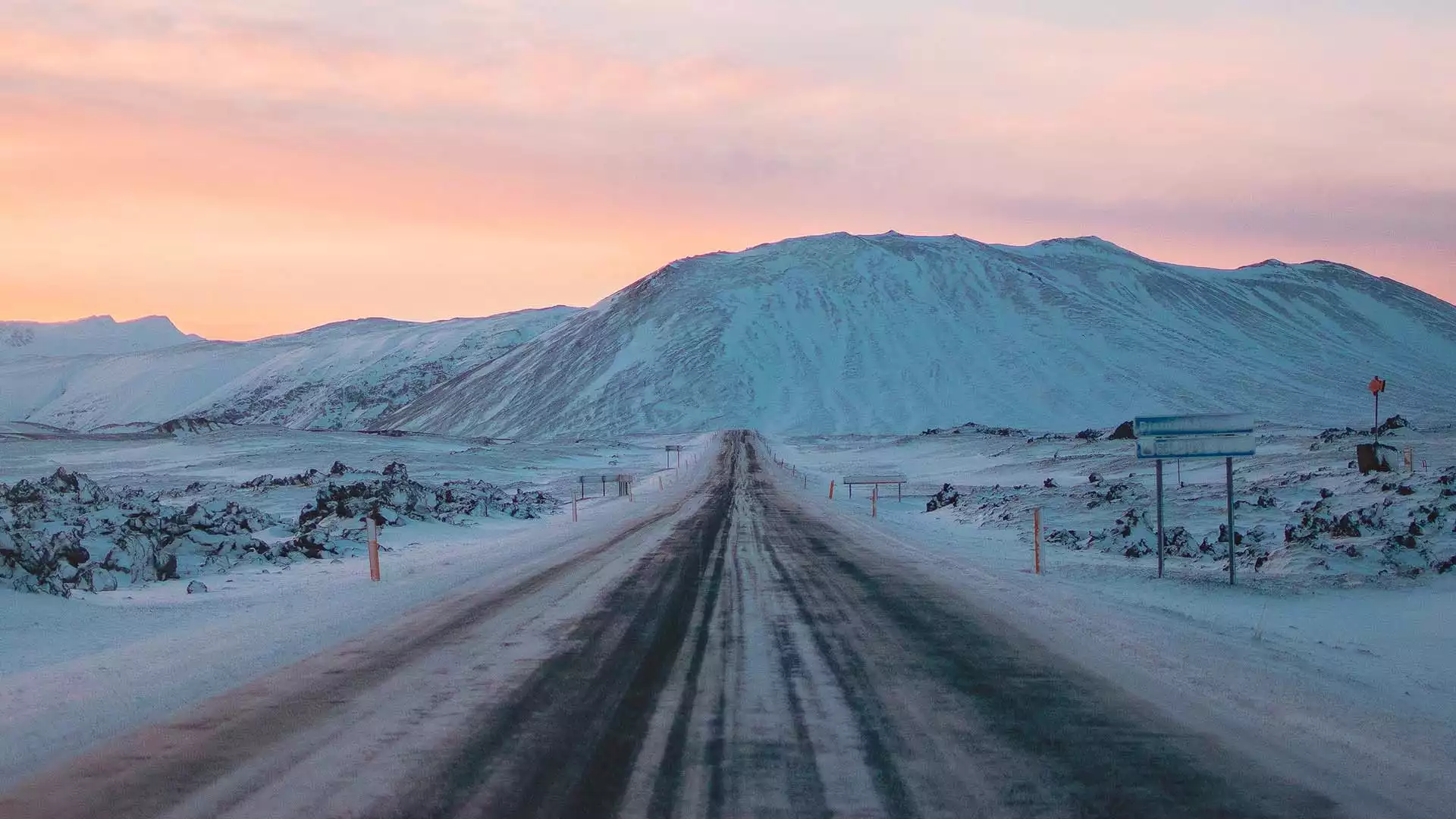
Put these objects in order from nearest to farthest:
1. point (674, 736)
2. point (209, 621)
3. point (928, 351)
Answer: point (674, 736) → point (209, 621) → point (928, 351)

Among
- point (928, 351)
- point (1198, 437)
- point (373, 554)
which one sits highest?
point (928, 351)

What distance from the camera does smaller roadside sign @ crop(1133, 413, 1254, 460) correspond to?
14.1m

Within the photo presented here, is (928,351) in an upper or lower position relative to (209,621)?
upper

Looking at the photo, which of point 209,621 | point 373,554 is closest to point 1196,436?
point 373,554

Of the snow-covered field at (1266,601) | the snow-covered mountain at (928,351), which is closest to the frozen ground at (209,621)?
the snow-covered field at (1266,601)

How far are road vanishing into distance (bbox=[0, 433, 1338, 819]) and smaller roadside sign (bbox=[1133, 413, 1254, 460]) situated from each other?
14.5 feet

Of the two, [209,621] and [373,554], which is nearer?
Result: [209,621]

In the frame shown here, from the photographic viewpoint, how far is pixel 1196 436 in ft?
47.7

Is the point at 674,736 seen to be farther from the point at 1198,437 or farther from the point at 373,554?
the point at 373,554

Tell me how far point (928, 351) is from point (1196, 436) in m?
133

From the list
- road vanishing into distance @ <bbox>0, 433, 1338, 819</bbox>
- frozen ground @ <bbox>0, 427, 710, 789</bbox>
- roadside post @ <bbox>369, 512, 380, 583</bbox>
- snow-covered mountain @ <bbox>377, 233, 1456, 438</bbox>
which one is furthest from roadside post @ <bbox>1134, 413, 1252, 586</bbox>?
snow-covered mountain @ <bbox>377, 233, 1456, 438</bbox>

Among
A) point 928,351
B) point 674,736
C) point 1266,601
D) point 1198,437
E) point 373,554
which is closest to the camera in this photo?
point 674,736

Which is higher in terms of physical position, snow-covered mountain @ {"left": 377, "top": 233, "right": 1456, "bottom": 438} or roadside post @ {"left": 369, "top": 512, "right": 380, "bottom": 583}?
snow-covered mountain @ {"left": 377, "top": 233, "right": 1456, "bottom": 438}

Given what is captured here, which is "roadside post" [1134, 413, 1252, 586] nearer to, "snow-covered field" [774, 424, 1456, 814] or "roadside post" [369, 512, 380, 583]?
"snow-covered field" [774, 424, 1456, 814]
